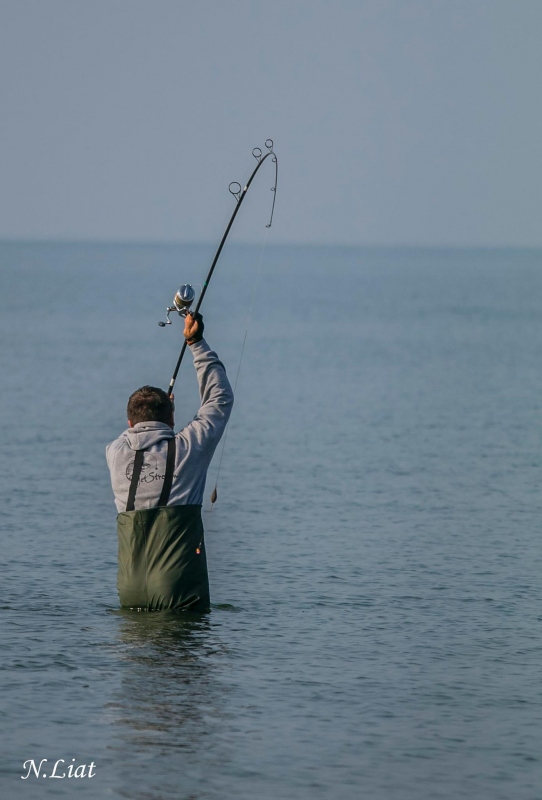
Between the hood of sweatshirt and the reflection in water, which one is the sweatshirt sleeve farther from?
the reflection in water

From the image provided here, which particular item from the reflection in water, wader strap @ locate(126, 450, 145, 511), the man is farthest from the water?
wader strap @ locate(126, 450, 145, 511)

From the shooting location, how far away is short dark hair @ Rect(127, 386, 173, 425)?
6.78 metres

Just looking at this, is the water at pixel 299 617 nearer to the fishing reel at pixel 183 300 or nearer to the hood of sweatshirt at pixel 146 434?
the hood of sweatshirt at pixel 146 434

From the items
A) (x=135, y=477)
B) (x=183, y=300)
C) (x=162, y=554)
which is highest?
(x=183, y=300)

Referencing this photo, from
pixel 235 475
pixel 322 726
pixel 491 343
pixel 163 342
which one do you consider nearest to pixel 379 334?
pixel 491 343

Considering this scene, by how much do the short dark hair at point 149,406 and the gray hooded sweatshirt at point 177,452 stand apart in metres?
0.03

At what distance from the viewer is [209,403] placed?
6859 millimetres

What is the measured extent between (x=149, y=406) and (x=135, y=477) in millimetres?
350

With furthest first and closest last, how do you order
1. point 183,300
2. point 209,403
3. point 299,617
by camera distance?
1. point 299,617
2. point 183,300
3. point 209,403

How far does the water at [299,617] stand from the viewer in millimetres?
5930

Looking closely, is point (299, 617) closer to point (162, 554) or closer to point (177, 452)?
point (162, 554)
